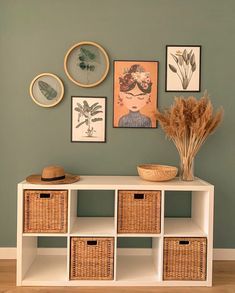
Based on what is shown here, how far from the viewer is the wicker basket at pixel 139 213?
2.00m

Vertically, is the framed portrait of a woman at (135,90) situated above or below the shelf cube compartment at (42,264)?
above

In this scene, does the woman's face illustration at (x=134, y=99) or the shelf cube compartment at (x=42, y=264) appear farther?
the woman's face illustration at (x=134, y=99)

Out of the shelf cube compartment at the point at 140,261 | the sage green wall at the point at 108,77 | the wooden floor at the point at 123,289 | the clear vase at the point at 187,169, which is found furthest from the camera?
the sage green wall at the point at 108,77

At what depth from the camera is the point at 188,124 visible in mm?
2152

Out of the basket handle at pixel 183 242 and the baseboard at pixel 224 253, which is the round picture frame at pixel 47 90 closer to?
the basket handle at pixel 183 242

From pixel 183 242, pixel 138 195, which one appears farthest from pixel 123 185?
pixel 183 242

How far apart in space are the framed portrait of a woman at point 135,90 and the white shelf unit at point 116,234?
539mm

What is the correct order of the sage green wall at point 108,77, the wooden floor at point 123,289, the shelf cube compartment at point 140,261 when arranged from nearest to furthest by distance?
the wooden floor at point 123,289
the shelf cube compartment at point 140,261
the sage green wall at point 108,77

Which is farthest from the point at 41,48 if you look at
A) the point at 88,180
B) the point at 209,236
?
the point at 209,236

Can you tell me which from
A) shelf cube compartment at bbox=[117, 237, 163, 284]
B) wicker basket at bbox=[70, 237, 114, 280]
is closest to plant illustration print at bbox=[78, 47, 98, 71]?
wicker basket at bbox=[70, 237, 114, 280]

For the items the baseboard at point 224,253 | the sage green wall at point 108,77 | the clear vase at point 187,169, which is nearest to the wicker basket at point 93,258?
the sage green wall at point 108,77

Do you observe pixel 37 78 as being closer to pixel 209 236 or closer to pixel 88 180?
pixel 88 180

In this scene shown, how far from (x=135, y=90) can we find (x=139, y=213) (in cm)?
102

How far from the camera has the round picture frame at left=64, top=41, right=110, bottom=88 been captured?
93.5 inches
